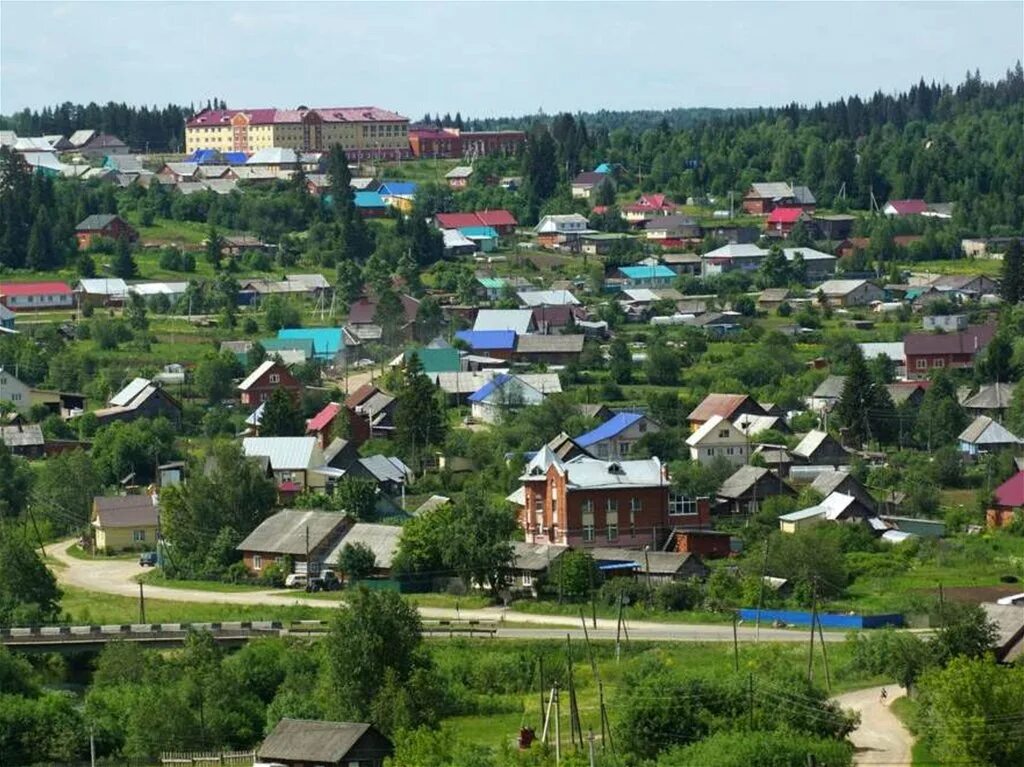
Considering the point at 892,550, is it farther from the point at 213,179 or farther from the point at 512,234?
the point at 213,179

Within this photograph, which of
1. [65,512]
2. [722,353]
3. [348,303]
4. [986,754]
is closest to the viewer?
[986,754]

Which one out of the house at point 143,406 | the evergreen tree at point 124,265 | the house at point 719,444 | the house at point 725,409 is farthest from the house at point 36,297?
the house at point 719,444

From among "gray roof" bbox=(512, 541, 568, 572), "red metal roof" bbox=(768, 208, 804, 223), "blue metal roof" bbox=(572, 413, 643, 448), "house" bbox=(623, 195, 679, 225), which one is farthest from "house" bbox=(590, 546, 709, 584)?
"house" bbox=(623, 195, 679, 225)

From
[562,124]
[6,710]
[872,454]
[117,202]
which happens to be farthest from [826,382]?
[562,124]

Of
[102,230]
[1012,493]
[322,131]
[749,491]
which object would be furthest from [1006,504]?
[322,131]

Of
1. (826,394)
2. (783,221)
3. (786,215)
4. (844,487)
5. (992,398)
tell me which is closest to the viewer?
(844,487)

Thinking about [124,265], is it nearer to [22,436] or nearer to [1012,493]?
[22,436]

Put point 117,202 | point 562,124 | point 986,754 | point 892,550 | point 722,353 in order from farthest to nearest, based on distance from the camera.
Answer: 1. point 562,124
2. point 117,202
3. point 722,353
4. point 892,550
5. point 986,754
